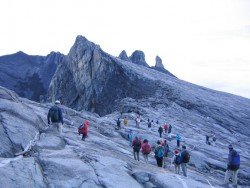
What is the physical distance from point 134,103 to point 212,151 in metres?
29.2

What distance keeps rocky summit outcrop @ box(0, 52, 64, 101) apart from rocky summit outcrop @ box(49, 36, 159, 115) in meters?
44.6

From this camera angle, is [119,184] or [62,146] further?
[62,146]

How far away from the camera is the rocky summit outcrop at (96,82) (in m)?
75.5

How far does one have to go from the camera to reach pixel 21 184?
1327cm

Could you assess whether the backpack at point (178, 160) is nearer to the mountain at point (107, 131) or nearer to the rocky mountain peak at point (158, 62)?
the mountain at point (107, 131)

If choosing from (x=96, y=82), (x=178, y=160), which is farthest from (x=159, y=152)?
(x=96, y=82)

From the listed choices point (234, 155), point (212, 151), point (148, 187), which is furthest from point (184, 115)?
point (148, 187)

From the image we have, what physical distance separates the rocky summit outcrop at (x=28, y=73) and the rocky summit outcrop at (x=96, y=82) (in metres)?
44.6

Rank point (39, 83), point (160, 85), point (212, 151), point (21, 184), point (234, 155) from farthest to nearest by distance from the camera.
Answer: point (39, 83) → point (160, 85) → point (212, 151) → point (234, 155) → point (21, 184)

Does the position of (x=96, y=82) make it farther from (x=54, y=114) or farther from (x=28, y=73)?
(x=28, y=73)

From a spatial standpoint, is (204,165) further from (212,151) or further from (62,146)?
(62,146)

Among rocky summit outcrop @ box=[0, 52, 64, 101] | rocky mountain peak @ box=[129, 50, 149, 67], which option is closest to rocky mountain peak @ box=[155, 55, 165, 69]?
rocky mountain peak @ box=[129, 50, 149, 67]

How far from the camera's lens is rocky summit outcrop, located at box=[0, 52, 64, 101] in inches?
5615

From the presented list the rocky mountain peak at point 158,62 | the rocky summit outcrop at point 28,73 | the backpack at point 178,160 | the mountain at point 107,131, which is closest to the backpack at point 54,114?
the mountain at point 107,131
